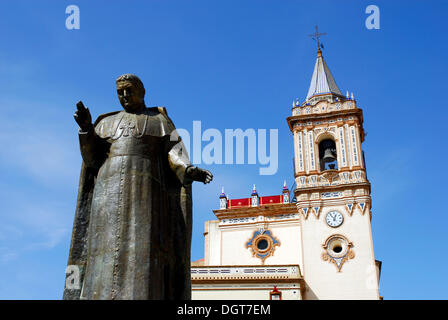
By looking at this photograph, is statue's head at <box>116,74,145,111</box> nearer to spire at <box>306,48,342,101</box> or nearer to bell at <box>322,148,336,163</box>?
bell at <box>322,148,336,163</box>

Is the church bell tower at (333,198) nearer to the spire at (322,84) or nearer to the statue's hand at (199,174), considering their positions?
the spire at (322,84)

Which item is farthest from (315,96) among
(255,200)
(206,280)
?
(206,280)

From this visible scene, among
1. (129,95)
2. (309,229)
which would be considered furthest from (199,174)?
(309,229)

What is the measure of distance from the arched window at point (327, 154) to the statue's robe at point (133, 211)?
85.8 feet

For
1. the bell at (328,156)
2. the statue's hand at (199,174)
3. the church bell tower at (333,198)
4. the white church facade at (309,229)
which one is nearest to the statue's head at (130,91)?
the statue's hand at (199,174)

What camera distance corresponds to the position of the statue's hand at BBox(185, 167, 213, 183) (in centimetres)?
489

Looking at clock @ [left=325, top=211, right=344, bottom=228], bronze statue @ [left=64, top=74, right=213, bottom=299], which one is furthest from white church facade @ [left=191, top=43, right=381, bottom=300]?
bronze statue @ [left=64, top=74, right=213, bottom=299]

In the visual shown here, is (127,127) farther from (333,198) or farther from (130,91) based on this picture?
(333,198)

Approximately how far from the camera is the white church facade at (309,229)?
27422 mm

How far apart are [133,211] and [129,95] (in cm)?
134

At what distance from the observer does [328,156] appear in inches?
1208

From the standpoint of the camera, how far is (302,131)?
103ft

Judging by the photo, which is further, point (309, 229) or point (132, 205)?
point (309, 229)
